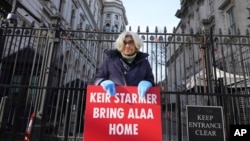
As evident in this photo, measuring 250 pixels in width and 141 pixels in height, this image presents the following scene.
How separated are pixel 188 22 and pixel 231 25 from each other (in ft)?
33.5

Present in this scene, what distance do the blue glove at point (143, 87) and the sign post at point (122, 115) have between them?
61 mm

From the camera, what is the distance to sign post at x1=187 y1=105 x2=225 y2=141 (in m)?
4.14

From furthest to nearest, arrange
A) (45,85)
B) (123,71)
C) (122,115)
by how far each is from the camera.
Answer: (45,85) → (123,71) → (122,115)

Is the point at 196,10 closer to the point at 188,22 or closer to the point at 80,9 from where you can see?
the point at 188,22

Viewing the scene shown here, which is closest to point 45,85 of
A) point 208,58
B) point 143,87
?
point 143,87

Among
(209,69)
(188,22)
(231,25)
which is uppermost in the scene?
(188,22)

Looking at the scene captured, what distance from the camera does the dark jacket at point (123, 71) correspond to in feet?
10.4

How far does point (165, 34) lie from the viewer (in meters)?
5.80

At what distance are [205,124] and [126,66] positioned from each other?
6.79 feet

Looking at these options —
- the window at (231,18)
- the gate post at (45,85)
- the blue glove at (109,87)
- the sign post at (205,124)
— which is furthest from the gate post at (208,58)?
the window at (231,18)

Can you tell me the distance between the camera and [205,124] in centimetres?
420

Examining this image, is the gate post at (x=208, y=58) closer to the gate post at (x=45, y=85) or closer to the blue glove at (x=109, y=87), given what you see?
the blue glove at (x=109, y=87)

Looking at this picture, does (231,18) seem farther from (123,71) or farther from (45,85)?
(123,71)

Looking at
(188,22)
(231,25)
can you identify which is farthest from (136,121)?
(188,22)
